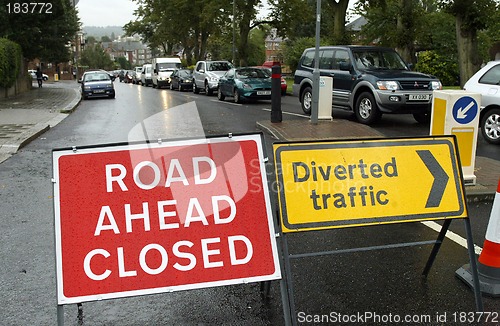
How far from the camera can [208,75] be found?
2792 centimetres

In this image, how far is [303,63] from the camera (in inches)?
633

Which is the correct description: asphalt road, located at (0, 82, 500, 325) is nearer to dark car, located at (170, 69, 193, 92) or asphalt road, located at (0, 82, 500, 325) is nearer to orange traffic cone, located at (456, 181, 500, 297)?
orange traffic cone, located at (456, 181, 500, 297)

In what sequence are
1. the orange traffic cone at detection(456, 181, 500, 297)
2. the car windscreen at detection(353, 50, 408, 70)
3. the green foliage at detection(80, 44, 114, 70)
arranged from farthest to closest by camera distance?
the green foliage at detection(80, 44, 114, 70) → the car windscreen at detection(353, 50, 408, 70) → the orange traffic cone at detection(456, 181, 500, 297)

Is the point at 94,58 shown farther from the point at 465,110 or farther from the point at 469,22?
the point at 465,110

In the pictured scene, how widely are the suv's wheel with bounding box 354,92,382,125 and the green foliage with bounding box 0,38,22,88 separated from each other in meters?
16.9

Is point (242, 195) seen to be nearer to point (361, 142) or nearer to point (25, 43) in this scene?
point (361, 142)

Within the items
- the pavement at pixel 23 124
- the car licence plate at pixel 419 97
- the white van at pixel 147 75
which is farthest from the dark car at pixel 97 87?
the car licence plate at pixel 419 97

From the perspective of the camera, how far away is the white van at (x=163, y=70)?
38.4 m

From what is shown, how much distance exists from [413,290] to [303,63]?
12.8 metres

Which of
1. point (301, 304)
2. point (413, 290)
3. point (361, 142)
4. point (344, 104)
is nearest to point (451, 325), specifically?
point (413, 290)

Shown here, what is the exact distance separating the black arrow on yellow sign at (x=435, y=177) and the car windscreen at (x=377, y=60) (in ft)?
34.9

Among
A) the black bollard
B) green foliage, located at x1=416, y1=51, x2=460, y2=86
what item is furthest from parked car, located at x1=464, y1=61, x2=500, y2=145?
green foliage, located at x1=416, y1=51, x2=460, y2=86

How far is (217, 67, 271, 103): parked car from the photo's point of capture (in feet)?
69.1

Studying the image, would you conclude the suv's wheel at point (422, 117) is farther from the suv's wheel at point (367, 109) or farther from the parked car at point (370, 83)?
the suv's wheel at point (367, 109)
